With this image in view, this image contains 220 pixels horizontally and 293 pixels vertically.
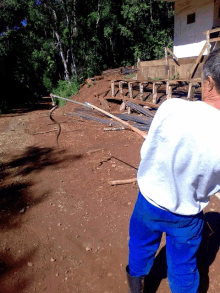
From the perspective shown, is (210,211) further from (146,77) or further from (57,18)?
(57,18)

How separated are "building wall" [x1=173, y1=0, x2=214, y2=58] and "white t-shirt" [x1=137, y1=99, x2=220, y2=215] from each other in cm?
1436

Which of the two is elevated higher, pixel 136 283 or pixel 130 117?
pixel 136 283

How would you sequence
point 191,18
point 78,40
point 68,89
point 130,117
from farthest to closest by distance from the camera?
point 78,40, point 68,89, point 191,18, point 130,117

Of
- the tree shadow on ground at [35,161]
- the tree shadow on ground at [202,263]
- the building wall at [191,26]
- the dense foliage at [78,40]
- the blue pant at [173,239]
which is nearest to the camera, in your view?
the blue pant at [173,239]

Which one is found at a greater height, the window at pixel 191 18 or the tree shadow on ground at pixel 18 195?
the window at pixel 191 18

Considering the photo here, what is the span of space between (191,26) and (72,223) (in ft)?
48.3

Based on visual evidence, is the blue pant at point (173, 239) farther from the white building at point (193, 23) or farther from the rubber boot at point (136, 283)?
the white building at point (193, 23)

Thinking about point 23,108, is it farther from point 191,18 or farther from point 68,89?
point 191,18

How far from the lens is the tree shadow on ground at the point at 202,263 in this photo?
7.72ft

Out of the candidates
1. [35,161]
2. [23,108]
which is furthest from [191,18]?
[35,161]

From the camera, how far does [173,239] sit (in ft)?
5.06

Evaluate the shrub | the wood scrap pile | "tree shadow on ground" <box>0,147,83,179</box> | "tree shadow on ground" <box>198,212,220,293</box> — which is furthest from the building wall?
"tree shadow on ground" <box>198,212,220,293</box>

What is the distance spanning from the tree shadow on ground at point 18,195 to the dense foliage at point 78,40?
49.2 feet

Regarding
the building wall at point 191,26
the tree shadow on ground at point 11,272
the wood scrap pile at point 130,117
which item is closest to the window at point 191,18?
the building wall at point 191,26
